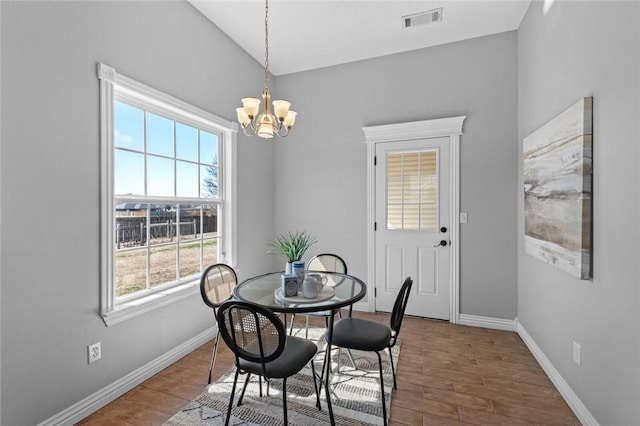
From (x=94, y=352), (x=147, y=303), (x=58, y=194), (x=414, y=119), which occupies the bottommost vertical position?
(x=94, y=352)

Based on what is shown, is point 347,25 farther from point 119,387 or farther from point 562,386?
point 119,387

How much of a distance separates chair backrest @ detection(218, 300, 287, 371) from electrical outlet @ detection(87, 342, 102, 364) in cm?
102

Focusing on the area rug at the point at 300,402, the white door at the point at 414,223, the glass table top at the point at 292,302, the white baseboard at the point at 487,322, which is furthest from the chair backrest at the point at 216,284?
the white baseboard at the point at 487,322

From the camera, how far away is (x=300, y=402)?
6.63ft

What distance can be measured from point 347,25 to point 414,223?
220 cm

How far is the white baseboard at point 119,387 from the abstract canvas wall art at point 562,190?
2.95 meters

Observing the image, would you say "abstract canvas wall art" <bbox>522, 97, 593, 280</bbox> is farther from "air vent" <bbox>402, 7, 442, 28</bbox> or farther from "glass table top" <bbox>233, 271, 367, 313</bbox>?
"air vent" <bbox>402, 7, 442, 28</bbox>

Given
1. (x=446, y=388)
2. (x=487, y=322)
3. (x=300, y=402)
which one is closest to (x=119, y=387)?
(x=300, y=402)

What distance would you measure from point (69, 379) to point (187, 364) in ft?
2.81

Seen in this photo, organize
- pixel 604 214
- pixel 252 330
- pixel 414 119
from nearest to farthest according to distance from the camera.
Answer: pixel 252 330 → pixel 604 214 → pixel 414 119

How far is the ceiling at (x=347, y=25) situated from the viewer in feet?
9.12

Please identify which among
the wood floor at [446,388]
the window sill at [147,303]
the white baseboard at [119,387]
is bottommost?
the wood floor at [446,388]

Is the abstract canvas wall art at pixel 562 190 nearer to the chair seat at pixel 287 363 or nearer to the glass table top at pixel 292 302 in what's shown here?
the glass table top at pixel 292 302

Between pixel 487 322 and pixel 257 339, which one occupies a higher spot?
pixel 257 339
